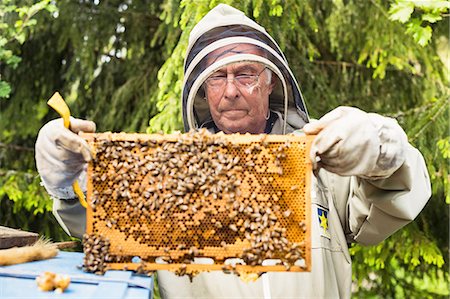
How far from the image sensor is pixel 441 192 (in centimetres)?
499

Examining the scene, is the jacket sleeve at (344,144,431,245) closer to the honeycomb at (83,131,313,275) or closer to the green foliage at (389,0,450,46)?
the honeycomb at (83,131,313,275)

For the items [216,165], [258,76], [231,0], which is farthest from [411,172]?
[231,0]

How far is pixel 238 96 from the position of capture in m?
3.01

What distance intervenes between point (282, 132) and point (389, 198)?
32.8 inches

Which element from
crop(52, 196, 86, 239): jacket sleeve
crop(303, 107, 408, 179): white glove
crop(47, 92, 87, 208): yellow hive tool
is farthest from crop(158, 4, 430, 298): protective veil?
crop(47, 92, 87, 208): yellow hive tool

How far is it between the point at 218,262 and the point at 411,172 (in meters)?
0.84

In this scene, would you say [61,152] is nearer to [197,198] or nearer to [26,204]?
[197,198]

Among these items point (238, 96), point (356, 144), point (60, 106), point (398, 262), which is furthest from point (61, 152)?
point (398, 262)

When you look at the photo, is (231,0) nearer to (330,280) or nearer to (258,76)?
(258,76)

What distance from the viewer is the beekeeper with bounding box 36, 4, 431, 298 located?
2.13 metres

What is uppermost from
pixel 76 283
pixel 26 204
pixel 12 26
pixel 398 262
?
pixel 12 26

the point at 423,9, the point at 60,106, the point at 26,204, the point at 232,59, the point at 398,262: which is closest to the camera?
the point at 60,106

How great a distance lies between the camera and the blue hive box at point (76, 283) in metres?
1.76

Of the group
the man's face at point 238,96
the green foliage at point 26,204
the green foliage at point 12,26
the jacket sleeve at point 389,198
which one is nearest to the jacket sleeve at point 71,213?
the man's face at point 238,96
